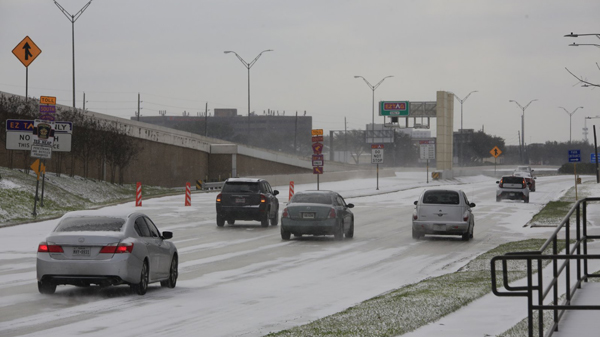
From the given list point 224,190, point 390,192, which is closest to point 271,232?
point 224,190

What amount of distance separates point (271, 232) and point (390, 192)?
36187 mm

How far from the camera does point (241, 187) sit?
32.6 metres

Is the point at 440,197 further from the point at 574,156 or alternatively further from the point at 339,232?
the point at 574,156

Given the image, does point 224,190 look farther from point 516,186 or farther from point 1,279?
point 516,186

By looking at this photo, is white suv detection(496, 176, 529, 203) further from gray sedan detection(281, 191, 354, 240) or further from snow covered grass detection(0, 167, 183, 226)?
gray sedan detection(281, 191, 354, 240)

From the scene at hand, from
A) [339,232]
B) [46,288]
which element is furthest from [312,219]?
[46,288]

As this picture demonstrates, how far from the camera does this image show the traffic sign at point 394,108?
9681 cm

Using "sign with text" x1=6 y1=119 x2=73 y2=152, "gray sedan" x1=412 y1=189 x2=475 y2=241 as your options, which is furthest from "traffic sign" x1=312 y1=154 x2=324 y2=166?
"gray sedan" x1=412 y1=189 x2=475 y2=241

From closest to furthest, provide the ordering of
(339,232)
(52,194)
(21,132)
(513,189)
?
(339,232)
(21,132)
(52,194)
(513,189)

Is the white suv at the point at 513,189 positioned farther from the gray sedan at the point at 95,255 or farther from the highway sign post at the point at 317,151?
the gray sedan at the point at 95,255

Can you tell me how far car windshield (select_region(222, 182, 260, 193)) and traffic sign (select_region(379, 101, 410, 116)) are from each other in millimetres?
65551

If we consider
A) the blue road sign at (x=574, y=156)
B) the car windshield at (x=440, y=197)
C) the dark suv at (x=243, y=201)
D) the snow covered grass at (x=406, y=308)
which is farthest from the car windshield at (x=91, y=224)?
the blue road sign at (x=574, y=156)

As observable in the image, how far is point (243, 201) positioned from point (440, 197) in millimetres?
7753

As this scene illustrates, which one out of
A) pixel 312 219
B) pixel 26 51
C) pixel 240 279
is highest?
pixel 26 51
